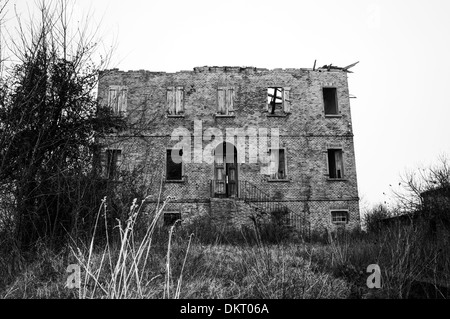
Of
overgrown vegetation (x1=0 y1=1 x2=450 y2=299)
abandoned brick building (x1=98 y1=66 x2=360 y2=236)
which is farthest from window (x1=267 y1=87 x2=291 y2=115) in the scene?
overgrown vegetation (x1=0 y1=1 x2=450 y2=299)

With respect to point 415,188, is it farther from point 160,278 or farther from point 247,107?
point 160,278

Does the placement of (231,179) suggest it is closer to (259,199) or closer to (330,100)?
(259,199)

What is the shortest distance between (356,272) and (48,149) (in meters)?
5.93

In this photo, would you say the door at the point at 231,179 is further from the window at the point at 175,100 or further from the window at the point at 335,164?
the window at the point at 335,164

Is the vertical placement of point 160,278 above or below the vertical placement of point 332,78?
below

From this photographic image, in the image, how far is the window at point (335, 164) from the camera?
18.1 meters

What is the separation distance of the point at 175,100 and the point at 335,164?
941 centimetres

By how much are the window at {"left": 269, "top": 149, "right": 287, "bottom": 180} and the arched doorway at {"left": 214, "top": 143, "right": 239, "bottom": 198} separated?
6.34ft

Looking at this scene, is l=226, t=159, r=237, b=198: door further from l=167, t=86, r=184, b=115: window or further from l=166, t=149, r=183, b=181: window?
l=167, t=86, r=184, b=115: window

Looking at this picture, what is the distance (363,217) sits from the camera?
1866 centimetres

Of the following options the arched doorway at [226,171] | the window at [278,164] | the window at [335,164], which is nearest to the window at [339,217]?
the window at [335,164]
